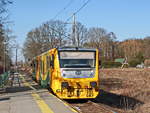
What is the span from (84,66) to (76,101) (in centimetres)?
239

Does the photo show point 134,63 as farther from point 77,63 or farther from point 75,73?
point 75,73

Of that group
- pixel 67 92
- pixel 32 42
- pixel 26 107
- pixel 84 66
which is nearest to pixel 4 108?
pixel 26 107

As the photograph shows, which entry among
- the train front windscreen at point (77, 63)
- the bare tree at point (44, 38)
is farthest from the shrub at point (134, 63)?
the train front windscreen at point (77, 63)

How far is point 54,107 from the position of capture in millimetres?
12938


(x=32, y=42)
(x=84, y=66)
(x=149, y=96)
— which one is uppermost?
(x=32, y=42)

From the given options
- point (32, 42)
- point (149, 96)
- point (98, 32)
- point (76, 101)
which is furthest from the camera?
point (98, 32)

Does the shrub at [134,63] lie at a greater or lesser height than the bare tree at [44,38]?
lesser

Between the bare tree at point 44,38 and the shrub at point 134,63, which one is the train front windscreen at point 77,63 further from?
the shrub at point 134,63

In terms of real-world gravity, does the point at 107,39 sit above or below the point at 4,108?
above

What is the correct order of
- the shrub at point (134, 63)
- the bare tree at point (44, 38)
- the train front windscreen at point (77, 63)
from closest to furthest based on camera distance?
the train front windscreen at point (77, 63) < the bare tree at point (44, 38) < the shrub at point (134, 63)

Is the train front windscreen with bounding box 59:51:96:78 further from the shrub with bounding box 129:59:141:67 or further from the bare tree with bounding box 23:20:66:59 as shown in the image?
the shrub with bounding box 129:59:141:67

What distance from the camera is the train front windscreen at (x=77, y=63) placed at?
16094 mm

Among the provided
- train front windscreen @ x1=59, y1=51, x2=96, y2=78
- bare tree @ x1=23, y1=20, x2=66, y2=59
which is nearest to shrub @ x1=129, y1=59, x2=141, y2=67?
bare tree @ x1=23, y1=20, x2=66, y2=59

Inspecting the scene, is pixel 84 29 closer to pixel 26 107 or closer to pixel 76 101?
pixel 76 101
